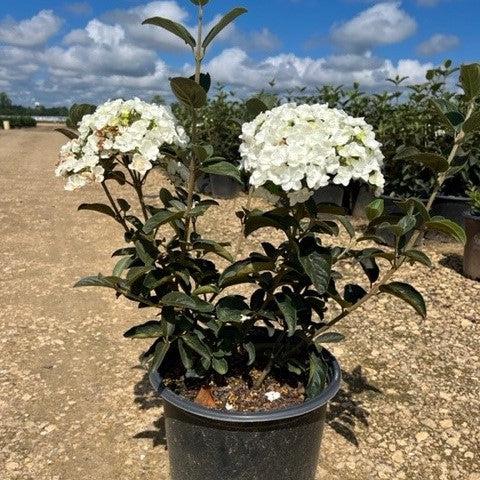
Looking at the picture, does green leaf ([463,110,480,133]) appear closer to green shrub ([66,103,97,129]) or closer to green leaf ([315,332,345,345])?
green leaf ([315,332,345,345])

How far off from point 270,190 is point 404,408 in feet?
5.57

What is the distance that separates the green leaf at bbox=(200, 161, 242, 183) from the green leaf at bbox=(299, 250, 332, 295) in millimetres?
305

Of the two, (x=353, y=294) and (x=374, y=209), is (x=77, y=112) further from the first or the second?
(x=353, y=294)

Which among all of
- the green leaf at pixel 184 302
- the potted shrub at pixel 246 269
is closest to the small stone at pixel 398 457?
the potted shrub at pixel 246 269

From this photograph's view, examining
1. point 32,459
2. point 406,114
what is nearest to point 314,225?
point 32,459

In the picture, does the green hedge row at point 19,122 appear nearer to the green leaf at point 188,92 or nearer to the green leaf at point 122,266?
the green leaf at point 122,266

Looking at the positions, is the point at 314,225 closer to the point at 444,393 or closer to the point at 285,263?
the point at 285,263

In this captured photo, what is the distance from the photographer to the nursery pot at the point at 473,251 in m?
4.32

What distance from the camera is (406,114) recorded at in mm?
5715

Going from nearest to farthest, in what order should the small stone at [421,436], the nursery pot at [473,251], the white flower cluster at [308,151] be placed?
the white flower cluster at [308,151], the small stone at [421,436], the nursery pot at [473,251]

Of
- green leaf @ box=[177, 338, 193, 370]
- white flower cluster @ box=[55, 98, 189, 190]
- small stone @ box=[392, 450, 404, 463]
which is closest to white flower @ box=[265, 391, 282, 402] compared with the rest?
green leaf @ box=[177, 338, 193, 370]

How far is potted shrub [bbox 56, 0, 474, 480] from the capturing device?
1405 millimetres

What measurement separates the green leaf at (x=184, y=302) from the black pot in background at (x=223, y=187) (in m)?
6.32

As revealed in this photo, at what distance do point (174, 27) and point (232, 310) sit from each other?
33.6 inches
